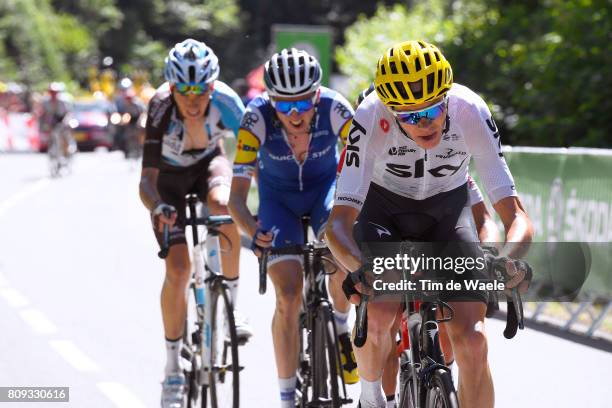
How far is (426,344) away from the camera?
517 centimetres

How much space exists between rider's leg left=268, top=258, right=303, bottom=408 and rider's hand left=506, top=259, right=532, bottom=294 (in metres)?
2.21

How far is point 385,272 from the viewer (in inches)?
200

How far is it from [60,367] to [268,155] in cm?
268

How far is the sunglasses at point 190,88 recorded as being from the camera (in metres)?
7.34

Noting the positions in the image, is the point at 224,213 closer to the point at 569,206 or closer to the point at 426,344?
→ the point at 426,344

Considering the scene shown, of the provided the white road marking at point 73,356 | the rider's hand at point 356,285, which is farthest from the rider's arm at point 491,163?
the white road marking at point 73,356

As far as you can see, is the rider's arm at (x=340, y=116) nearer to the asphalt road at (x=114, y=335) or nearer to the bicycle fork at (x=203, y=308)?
the bicycle fork at (x=203, y=308)

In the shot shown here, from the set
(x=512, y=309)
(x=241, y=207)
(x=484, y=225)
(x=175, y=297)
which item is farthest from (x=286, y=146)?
(x=512, y=309)

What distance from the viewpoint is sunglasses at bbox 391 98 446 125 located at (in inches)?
205

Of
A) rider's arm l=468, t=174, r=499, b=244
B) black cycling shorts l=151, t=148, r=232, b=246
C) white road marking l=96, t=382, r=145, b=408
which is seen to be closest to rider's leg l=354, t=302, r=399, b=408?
rider's arm l=468, t=174, r=499, b=244

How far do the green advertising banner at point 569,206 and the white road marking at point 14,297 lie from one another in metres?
4.56

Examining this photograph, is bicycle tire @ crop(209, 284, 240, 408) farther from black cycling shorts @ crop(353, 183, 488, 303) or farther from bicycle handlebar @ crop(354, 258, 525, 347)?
bicycle handlebar @ crop(354, 258, 525, 347)

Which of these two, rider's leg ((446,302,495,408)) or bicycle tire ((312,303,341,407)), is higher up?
bicycle tire ((312,303,341,407))

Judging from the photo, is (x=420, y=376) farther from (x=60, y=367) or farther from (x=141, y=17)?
(x=141, y=17)
